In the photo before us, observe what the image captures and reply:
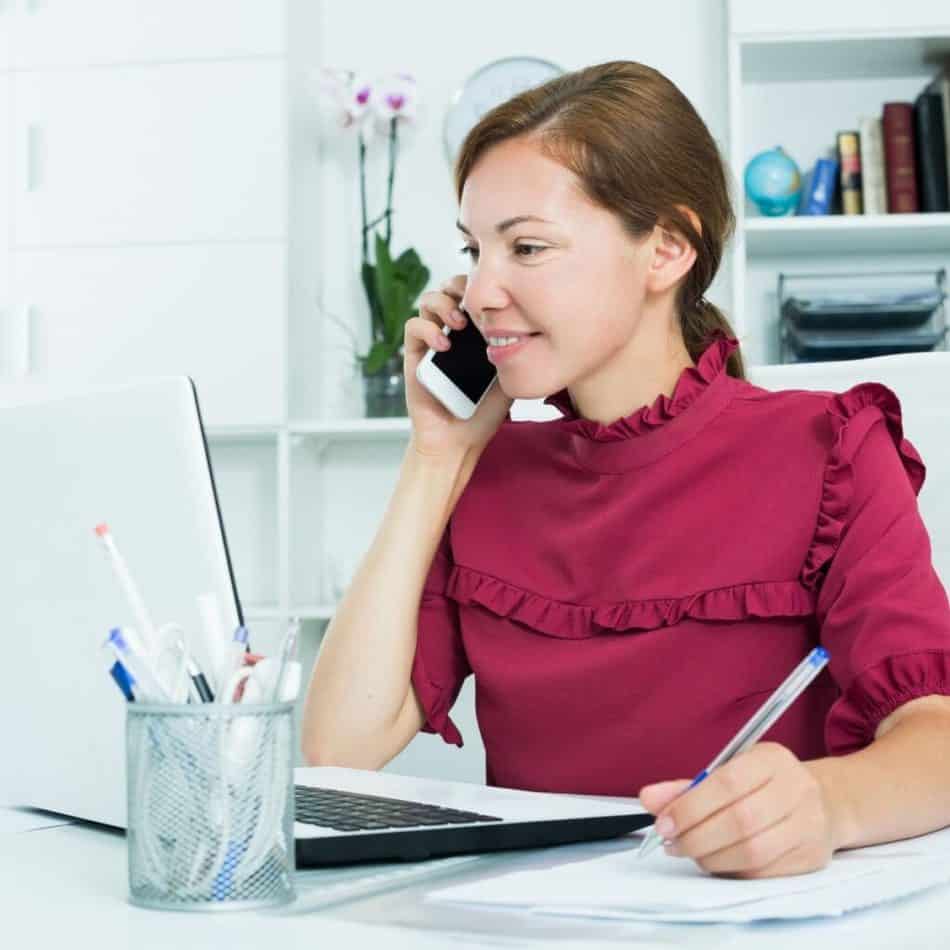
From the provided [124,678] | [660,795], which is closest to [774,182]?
[660,795]

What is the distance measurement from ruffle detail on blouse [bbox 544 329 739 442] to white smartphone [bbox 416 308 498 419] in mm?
83

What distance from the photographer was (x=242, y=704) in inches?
27.1

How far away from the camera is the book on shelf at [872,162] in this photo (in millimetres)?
3227

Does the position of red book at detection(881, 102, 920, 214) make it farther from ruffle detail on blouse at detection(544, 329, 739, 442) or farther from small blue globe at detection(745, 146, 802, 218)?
ruffle detail on blouse at detection(544, 329, 739, 442)

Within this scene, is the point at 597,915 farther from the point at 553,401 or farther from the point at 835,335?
the point at 835,335

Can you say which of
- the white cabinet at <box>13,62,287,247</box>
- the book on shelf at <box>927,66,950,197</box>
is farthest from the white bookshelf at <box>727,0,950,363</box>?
the white cabinet at <box>13,62,287,247</box>

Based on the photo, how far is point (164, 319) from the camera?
332 centimetres

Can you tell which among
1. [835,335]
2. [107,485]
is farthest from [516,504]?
[835,335]

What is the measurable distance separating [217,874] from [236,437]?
108 inches

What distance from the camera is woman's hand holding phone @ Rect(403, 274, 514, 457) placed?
1487 mm

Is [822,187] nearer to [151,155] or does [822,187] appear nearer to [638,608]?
[151,155]

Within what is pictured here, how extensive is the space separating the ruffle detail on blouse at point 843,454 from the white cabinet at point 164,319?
2118 millimetres

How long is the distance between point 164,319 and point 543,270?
7.05ft

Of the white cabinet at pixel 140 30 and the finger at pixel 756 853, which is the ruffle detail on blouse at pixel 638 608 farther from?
the white cabinet at pixel 140 30
